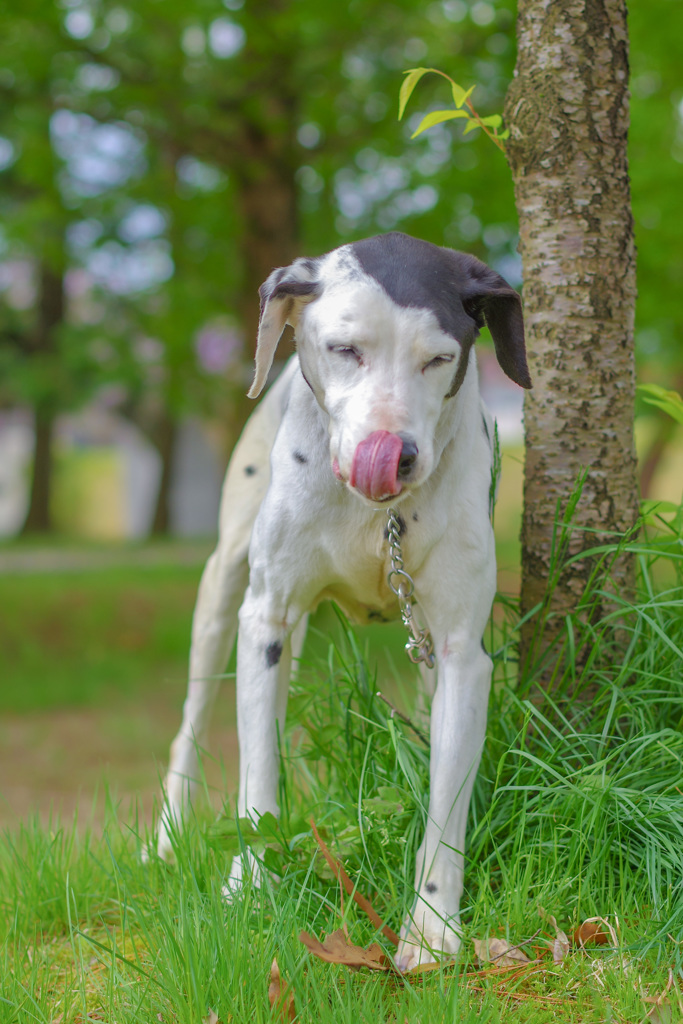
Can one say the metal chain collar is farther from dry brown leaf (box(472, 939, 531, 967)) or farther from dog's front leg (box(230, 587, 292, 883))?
dry brown leaf (box(472, 939, 531, 967))

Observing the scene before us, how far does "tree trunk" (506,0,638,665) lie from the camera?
2656mm

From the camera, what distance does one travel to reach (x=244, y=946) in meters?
1.83

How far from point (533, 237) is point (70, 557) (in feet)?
37.9

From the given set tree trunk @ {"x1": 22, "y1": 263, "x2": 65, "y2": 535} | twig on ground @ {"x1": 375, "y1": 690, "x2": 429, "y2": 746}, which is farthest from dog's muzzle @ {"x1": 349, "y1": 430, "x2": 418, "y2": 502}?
tree trunk @ {"x1": 22, "y1": 263, "x2": 65, "y2": 535}

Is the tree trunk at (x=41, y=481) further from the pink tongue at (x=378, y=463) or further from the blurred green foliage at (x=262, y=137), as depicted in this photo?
the pink tongue at (x=378, y=463)

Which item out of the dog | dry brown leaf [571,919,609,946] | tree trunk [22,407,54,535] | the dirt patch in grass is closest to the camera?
the dog

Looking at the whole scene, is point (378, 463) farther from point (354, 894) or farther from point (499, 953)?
point (499, 953)

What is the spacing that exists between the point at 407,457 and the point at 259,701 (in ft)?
2.86

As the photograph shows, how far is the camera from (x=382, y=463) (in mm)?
1709

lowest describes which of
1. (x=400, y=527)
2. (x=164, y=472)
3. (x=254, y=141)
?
(x=164, y=472)

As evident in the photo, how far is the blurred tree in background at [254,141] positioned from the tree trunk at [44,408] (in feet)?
12.2

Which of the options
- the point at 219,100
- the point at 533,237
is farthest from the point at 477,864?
the point at 219,100

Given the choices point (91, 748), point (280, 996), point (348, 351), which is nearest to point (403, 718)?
point (280, 996)

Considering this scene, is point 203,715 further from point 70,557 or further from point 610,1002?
point 70,557
